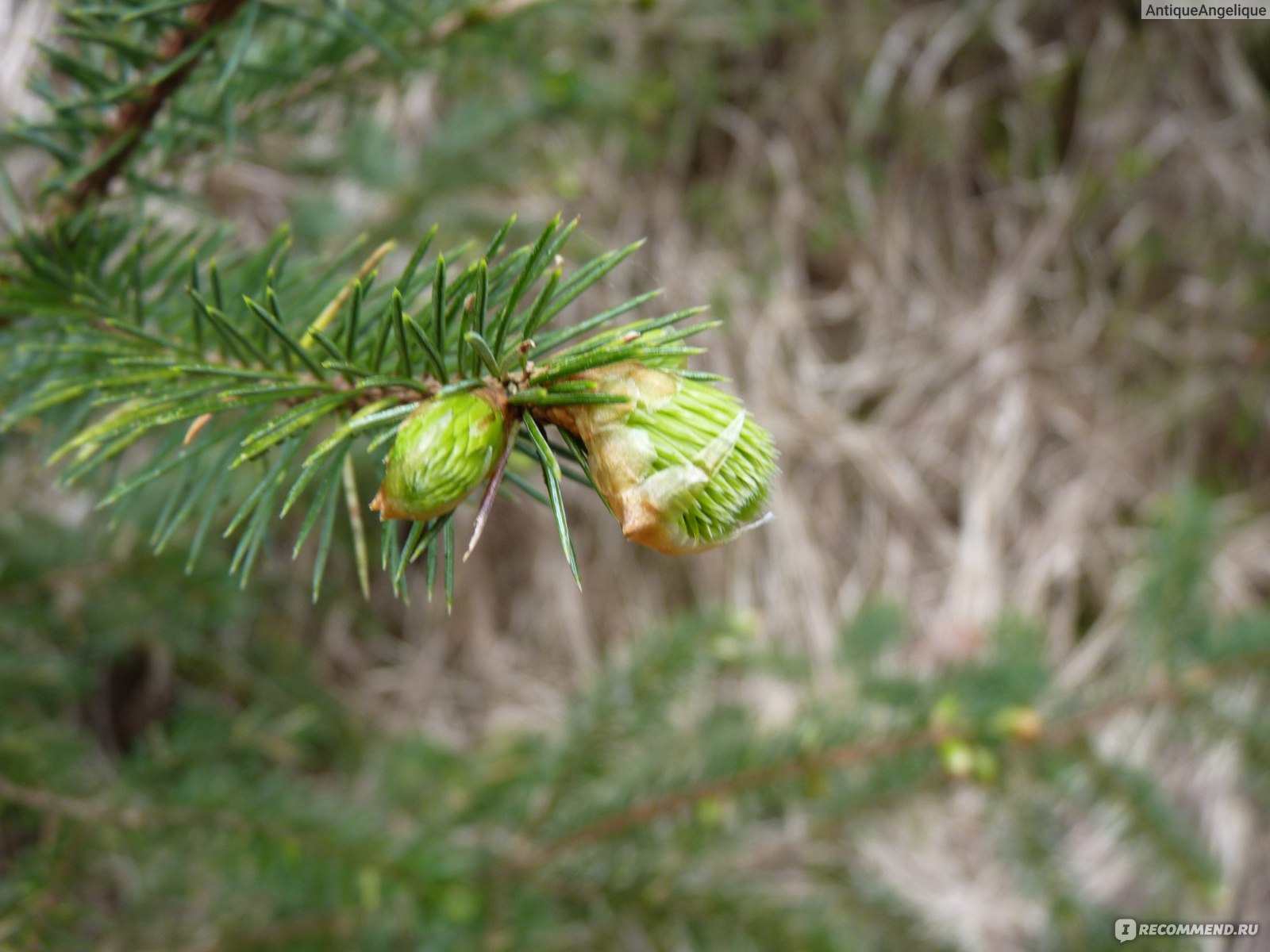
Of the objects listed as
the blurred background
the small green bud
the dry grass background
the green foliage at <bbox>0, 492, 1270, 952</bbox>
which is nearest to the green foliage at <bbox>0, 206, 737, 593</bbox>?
the small green bud

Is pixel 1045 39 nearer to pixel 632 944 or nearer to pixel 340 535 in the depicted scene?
pixel 340 535

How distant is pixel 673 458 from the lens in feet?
0.81

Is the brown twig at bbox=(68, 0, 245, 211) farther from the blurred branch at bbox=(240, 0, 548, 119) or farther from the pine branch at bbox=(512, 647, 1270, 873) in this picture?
the pine branch at bbox=(512, 647, 1270, 873)

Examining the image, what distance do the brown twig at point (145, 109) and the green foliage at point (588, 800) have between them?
38cm

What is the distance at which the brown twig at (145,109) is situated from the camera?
1.08 feet

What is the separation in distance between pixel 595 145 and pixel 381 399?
44.9 inches

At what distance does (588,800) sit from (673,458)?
560 millimetres

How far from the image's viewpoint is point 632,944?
97 cm

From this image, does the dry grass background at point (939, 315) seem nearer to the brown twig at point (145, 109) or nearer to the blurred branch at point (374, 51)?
the blurred branch at point (374, 51)

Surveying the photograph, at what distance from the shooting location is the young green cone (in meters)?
0.24

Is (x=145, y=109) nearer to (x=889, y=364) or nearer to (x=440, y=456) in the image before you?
(x=440, y=456)

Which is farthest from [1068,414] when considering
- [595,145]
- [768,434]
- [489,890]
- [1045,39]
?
[768,434]

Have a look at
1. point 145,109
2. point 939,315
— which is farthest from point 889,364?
point 145,109

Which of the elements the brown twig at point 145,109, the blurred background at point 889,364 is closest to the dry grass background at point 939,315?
the blurred background at point 889,364
